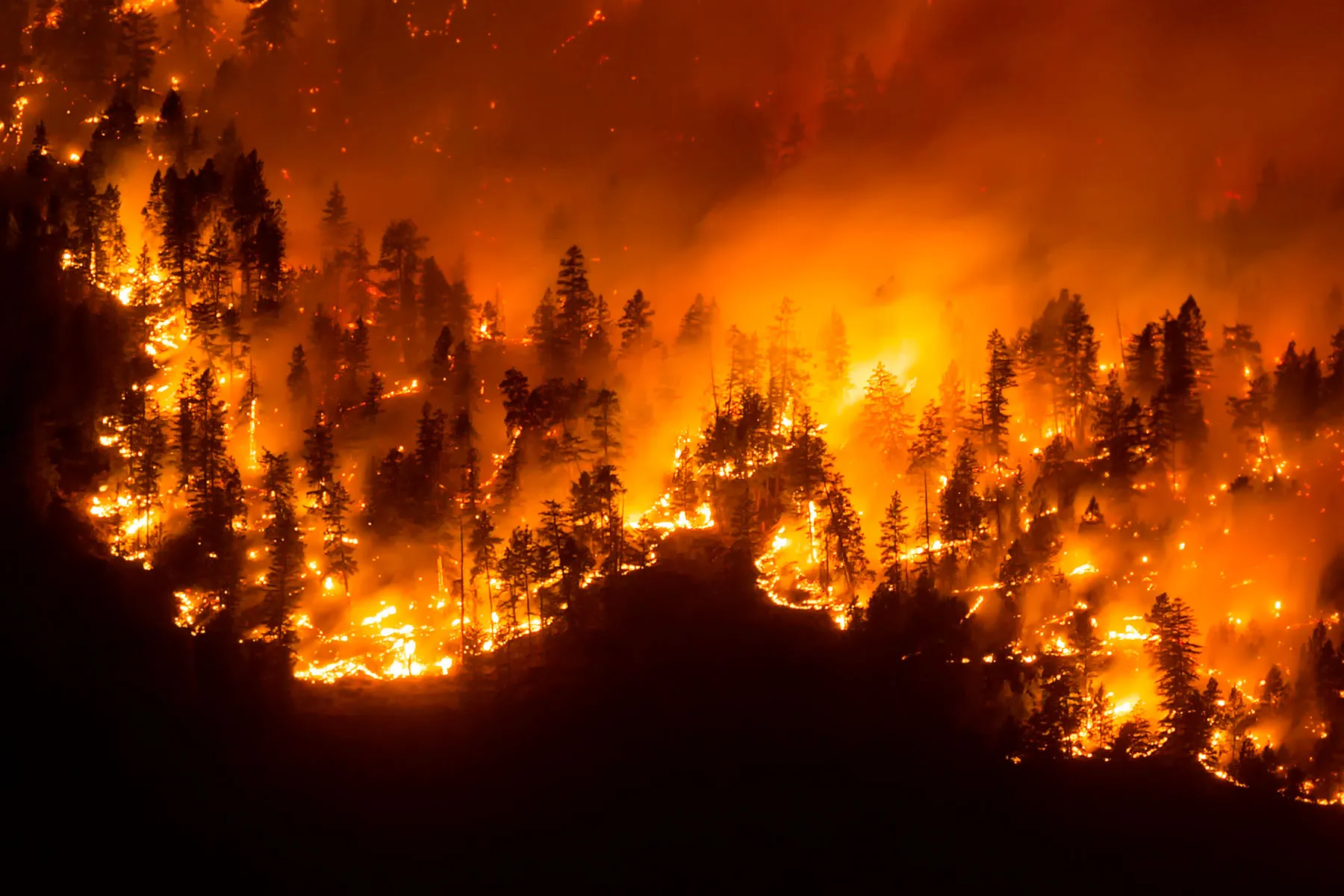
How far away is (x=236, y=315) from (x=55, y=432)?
1808 centimetres

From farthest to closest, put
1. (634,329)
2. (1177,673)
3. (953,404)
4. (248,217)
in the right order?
(634,329), (953,404), (248,217), (1177,673)

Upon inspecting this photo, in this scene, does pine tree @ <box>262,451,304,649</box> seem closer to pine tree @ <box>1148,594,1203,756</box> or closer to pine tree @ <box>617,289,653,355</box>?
pine tree @ <box>617,289,653,355</box>

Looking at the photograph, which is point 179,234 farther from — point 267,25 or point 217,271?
point 267,25

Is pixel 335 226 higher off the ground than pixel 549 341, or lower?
higher

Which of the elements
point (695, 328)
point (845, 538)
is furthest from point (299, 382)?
point (845, 538)

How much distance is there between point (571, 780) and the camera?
76438mm

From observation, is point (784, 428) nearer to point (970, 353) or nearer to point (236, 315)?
point (970, 353)

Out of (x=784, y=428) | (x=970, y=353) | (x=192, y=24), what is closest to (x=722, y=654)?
(x=784, y=428)

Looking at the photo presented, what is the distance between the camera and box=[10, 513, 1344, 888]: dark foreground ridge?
2832 inches

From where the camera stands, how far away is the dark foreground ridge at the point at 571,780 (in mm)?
71938

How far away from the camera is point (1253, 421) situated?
316 ft

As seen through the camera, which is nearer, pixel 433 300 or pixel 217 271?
pixel 217 271

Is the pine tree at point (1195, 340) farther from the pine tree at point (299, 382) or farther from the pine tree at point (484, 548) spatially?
the pine tree at point (299, 382)

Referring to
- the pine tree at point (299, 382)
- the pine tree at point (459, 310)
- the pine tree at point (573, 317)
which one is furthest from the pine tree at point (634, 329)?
the pine tree at point (299, 382)
